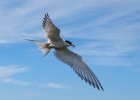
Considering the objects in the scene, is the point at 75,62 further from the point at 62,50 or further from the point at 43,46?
the point at 43,46

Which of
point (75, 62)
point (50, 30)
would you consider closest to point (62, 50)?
point (75, 62)

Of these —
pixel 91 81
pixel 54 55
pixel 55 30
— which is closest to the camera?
pixel 91 81

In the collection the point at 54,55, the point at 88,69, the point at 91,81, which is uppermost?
the point at 54,55

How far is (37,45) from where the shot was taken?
1684 cm

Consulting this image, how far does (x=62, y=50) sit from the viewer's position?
17.2 m

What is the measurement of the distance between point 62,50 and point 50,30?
2018 mm

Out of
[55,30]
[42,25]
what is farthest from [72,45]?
[42,25]

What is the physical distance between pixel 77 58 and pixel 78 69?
132cm

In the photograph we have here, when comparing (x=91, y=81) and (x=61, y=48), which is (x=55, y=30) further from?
(x=91, y=81)

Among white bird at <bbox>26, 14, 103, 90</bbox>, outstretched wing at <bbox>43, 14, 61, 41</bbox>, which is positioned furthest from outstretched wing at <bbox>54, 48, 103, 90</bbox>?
outstretched wing at <bbox>43, 14, 61, 41</bbox>

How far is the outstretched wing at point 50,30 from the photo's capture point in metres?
14.6

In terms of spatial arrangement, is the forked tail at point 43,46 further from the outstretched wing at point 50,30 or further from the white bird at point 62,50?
the outstretched wing at point 50,30

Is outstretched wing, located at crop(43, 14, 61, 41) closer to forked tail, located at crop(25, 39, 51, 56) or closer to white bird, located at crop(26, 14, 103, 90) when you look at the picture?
white bird, located at crop(26, 14, 103, 90)

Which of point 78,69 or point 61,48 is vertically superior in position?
point 61,48
